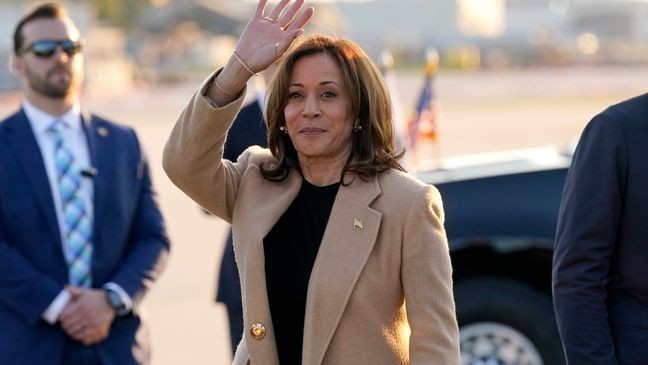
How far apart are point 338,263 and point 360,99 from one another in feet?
1.48

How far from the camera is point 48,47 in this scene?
16.3 ft

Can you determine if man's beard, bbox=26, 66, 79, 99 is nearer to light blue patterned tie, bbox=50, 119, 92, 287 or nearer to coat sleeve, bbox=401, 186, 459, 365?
light blue patterned tie, bbox=50, 119, 92, 287

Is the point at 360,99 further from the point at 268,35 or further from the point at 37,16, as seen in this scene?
the point at 37,16

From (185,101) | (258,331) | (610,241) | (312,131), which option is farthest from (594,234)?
(185,101)

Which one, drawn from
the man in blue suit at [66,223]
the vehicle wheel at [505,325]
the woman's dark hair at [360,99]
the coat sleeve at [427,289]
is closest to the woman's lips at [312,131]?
the woman's dark hair at [360,99]

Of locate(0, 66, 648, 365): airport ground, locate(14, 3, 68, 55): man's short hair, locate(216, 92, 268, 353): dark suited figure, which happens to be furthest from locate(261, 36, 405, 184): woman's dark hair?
locate(0, 66, 648, 365): airport ground

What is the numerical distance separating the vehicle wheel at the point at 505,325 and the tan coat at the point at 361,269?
9.64ft

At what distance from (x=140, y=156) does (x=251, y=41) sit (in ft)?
6.48

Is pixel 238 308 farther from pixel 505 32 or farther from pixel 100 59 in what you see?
pixel 505 32

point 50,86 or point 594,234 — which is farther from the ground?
point 50,86

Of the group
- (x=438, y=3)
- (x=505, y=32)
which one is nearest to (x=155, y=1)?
(x=438, y=3)

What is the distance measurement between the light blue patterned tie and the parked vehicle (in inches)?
82.2

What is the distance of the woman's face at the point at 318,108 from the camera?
10.7 ft

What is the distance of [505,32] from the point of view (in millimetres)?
129500
